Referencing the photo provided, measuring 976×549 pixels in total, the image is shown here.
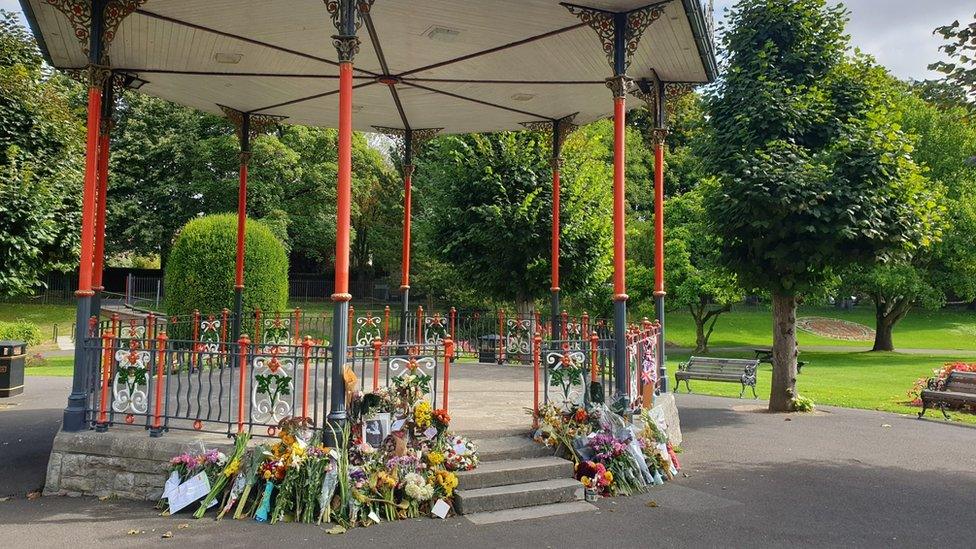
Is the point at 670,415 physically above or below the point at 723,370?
below

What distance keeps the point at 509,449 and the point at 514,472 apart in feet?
1.21

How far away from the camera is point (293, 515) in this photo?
5.49 metres

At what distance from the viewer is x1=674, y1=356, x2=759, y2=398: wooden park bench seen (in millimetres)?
14211

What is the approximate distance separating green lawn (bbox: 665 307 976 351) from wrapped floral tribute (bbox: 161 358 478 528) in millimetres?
28931

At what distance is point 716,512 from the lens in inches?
233

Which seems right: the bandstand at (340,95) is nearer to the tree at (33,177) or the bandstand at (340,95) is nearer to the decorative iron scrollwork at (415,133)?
the decorative iron scrollwork at (415,133)

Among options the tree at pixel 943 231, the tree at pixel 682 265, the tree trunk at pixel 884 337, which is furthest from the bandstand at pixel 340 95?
the tree trunk at pixel 884 337

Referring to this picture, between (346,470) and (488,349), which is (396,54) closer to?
(346,470)

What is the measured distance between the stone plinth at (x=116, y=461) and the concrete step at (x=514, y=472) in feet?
7.54

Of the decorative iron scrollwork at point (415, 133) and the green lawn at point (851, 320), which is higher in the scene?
the decorative iron scrollwork at point (415, 133)

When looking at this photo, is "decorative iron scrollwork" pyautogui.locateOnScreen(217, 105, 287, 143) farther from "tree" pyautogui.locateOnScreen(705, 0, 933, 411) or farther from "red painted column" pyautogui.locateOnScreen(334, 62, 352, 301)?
"tree" pyautogui.locateOnScreen(705, 0, 933, 411)

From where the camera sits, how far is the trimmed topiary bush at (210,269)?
55.5 feet

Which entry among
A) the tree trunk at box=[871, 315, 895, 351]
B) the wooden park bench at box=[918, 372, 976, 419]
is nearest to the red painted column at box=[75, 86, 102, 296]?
the wooden park bench at box=[918, 372, 976, 419]

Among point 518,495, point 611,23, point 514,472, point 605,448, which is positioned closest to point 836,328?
point 611,23
